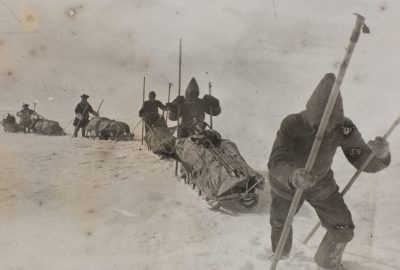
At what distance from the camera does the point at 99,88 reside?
1457 inches

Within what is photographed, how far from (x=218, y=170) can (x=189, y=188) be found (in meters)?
1.11

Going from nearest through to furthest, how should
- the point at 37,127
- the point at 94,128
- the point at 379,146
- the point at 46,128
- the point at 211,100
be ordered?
the point at 379,146
the point at 211,100
the point at 94,128
the point at 46,128
the point at 37,127

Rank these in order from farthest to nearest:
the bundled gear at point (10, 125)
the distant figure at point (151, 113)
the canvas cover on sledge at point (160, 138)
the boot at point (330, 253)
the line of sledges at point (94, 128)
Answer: the bundled gear at point (10, 125)
the line of sledges at point (94, 128)
the distant figure at point (151, 113)
the canvas cover on sledge at point (160, 138)
the boot at point (330, 253)

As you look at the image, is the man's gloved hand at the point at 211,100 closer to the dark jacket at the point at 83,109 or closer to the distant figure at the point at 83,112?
the distant figure at the point at 83,112

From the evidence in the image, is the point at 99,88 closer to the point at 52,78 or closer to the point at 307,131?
the point at 52,78

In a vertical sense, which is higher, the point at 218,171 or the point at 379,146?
the point at 379,146

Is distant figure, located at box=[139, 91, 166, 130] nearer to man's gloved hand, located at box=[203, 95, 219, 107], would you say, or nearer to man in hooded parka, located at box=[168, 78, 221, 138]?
man in hooded parka, located at box=[168, 78, 221, 138]

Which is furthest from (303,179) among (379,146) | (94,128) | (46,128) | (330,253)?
(46,128)

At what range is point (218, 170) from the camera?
233 inches

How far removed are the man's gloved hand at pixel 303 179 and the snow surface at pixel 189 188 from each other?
1370mm

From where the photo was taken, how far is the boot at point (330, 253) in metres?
4.05

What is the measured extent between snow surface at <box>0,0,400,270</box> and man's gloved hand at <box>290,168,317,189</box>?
1370 mm

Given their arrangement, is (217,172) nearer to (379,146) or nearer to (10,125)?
(379,146)

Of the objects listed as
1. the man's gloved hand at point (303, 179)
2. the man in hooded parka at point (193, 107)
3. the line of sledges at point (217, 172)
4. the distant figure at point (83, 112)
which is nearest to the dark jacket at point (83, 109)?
the distant figure at point (83, 112)
